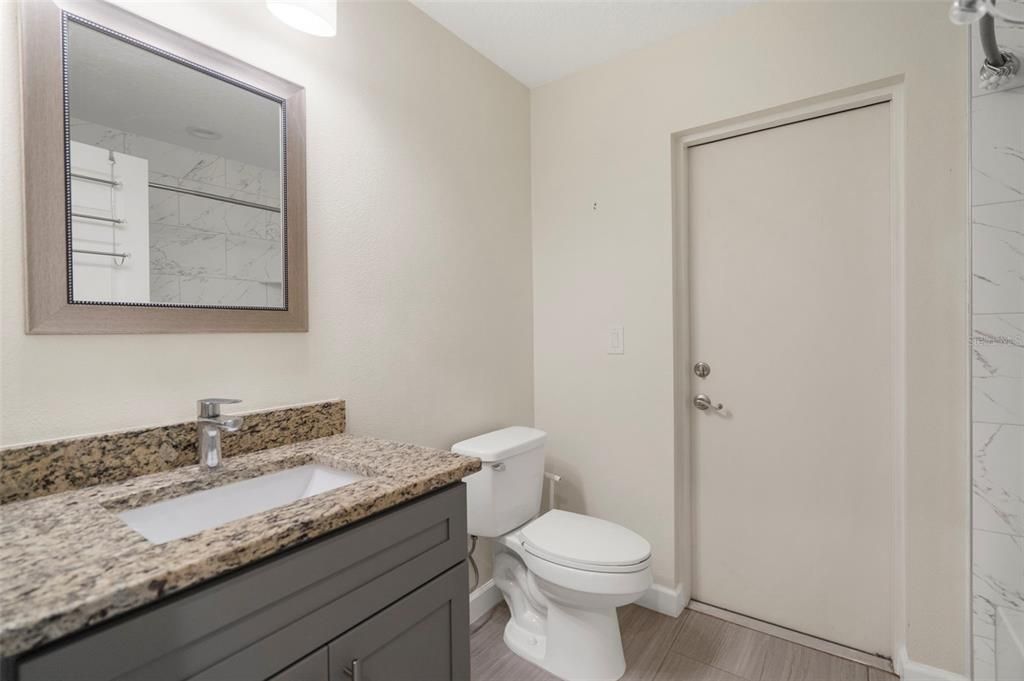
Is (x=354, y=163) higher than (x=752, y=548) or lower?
higher

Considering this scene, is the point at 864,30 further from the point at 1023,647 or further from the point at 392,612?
the point at 392,612

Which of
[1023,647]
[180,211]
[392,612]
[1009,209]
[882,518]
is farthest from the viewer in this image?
[882,518]

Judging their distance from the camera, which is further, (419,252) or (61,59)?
(419,252)

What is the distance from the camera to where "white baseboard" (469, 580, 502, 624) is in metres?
1.97

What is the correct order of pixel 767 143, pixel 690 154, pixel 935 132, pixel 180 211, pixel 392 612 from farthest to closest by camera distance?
pixel 690 154
pixel 767 143
pixel 935 132
pixel 180 211
pixel 392 612

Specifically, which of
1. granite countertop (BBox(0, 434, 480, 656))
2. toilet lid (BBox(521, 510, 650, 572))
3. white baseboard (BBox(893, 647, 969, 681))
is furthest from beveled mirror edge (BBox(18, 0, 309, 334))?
white baseboard (BBox(893, 647, 969, 681))

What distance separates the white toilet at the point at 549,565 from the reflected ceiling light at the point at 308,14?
1.37 meters

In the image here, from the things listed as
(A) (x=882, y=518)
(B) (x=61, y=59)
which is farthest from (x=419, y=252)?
(A) (x=882, y=518)

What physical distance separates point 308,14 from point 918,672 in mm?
2668

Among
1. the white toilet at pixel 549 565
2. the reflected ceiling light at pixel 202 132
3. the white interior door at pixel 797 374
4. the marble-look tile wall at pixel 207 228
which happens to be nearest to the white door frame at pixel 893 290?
the white interior door at pixel 797 374

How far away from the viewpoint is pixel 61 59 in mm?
986

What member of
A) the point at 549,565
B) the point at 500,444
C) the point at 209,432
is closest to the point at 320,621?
the point at 209,432

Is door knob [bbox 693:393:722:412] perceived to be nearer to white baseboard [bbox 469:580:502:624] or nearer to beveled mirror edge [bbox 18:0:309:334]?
white baseboard [bbox 469:580:502:624]

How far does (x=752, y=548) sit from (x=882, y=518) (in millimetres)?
477
